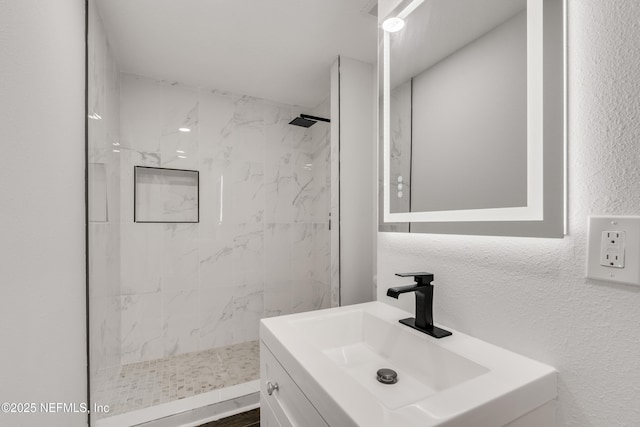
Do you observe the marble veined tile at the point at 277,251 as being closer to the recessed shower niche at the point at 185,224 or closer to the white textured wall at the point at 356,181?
the recessed shower niche at the point at 185,224

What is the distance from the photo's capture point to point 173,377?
189 cm

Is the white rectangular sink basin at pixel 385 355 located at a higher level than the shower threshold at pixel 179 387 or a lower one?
higher

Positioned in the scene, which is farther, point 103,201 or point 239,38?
point 239,38

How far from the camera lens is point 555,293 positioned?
65 cm

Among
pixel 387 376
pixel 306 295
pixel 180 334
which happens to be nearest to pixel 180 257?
pixel 180 334

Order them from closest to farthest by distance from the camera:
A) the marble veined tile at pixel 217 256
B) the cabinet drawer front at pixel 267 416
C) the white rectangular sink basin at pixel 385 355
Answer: the white rectangular sink basin at pixel 385 355
the cabinet drawer front at pixel 267 416
the marble veined tile at pixel 217 256

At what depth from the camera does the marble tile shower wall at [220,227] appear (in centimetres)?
207

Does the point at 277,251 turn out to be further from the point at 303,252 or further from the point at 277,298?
the point at 277,298

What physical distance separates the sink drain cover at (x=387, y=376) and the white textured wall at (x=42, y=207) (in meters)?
0.87

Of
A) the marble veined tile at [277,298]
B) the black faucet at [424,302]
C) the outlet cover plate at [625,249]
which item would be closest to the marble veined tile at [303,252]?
the marble veined tile at [277,298]

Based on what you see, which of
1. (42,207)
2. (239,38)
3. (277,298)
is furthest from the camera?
(277,298)

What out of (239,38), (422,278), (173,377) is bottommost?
(173,377)

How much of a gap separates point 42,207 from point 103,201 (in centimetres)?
83

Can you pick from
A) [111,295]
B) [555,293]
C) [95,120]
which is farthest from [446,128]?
[111,295]
